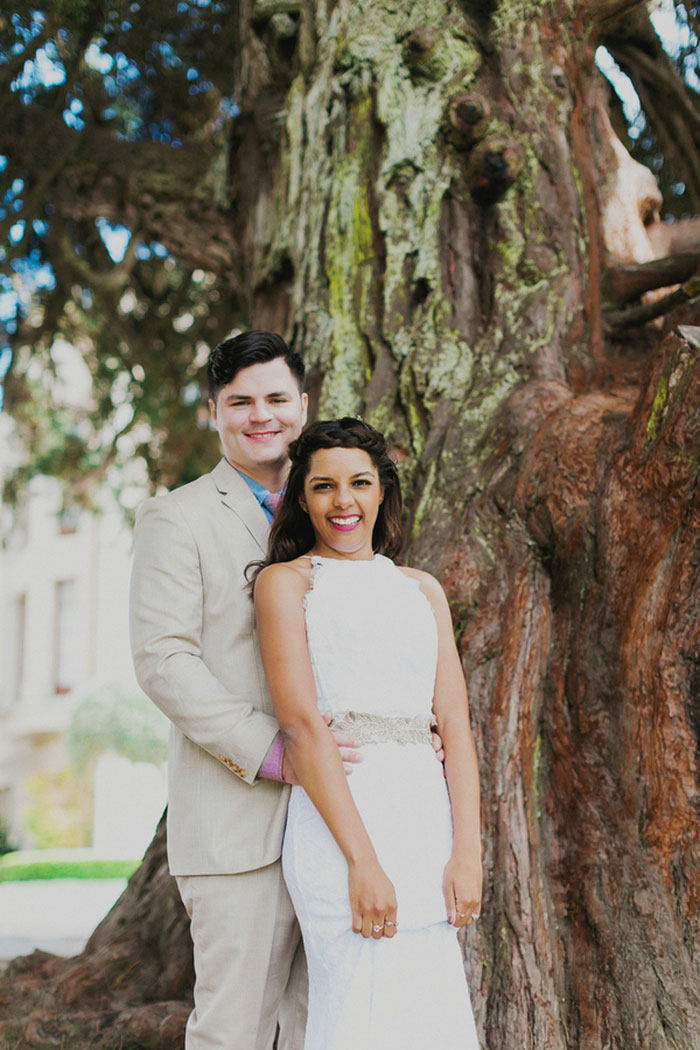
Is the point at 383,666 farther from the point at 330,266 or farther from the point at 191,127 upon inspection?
the point at 191,127

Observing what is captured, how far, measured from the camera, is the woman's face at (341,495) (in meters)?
2.52

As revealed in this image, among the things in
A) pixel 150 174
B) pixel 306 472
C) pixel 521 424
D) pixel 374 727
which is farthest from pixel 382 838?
pixel 150 174

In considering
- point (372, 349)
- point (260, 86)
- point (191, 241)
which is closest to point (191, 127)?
point (191, 241)

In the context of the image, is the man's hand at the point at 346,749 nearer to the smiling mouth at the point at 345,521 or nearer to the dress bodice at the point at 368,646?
the dress bodice at the point at 368,646

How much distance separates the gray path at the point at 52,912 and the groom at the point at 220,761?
3.56 meters

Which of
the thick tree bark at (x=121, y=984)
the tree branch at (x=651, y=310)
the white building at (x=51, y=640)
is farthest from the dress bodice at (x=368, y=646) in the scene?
the white building at (x=51, y=640)

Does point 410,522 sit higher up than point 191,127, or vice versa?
point 191,127

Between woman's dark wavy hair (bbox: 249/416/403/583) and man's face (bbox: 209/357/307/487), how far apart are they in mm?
190

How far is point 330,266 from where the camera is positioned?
411 centimetres

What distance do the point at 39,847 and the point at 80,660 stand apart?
20.0ft

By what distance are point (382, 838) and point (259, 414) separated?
1150mm

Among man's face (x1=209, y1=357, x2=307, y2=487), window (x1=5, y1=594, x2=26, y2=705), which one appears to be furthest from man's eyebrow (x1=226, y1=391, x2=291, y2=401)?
window (x1=5, y1=594, x2=26, y2=705)

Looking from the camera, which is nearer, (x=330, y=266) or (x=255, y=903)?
(x=255, y=903)

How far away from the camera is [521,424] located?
356 centimetres
